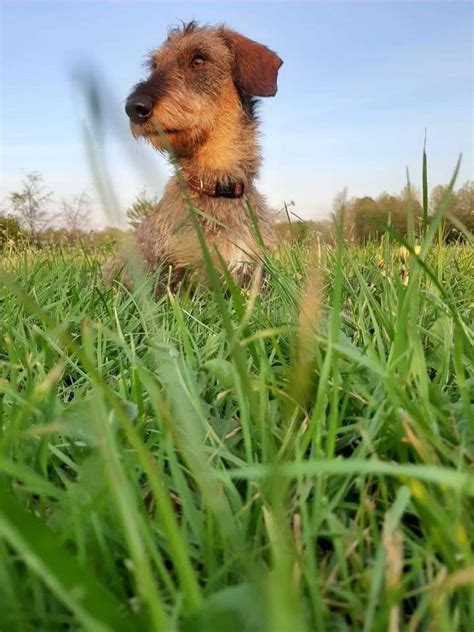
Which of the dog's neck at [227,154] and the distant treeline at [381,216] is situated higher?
the dog's neck at [227,154]

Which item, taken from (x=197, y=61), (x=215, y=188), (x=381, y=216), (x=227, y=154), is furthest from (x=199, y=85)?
(x=381, y=216)

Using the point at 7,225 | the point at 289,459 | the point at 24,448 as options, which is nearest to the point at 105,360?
the point at 24,448

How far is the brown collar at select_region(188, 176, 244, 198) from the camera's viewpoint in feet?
12.7

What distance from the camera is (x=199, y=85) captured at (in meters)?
4.10

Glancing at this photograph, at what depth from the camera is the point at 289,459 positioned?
2.67ft

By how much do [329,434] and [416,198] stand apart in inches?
27.1

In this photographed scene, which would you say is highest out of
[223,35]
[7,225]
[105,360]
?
[223,35]

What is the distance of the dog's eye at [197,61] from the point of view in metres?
4.20

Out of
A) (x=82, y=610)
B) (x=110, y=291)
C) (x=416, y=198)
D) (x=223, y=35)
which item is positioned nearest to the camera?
(x=82, y=610)

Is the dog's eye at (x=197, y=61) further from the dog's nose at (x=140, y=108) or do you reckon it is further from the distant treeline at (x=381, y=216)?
the distant treeline at (x=381, y=216)

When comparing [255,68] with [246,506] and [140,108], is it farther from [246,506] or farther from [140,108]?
[246,506]

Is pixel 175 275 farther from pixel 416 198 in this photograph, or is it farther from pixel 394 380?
pixel 394 380

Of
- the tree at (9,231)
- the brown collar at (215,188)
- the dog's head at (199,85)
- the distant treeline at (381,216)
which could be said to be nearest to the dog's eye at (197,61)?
the dog's head at (199,85)

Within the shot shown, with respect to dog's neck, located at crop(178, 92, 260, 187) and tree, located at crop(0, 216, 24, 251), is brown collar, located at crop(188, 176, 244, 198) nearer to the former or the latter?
dog's neck, located at crop(178, 92, 260, 187)
